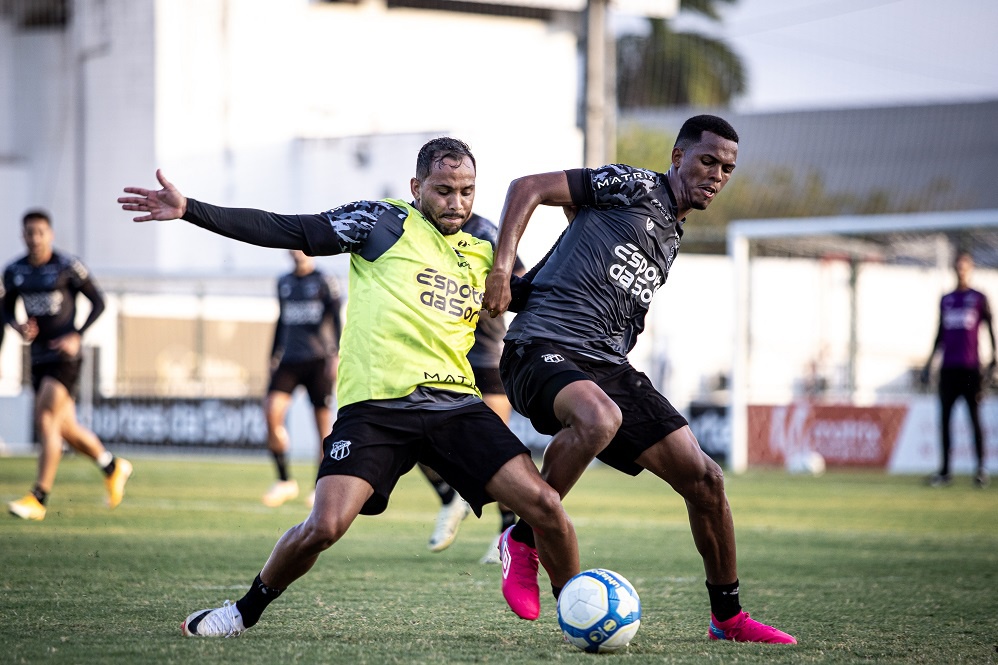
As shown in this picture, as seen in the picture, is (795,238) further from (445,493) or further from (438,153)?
(438,153)

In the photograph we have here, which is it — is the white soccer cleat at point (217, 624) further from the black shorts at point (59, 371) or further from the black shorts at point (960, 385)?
the black shorts at point (960, 385)

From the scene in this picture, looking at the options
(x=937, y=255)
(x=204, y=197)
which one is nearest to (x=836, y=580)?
(x=937, y=255)

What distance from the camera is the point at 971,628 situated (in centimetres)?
591

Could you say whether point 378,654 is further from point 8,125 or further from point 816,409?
point 8,125

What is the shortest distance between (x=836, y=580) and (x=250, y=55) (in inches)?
1045

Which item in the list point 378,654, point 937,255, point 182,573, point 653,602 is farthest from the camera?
point 937,255

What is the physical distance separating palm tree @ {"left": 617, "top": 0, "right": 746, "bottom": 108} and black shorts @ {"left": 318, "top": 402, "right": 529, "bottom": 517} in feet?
165

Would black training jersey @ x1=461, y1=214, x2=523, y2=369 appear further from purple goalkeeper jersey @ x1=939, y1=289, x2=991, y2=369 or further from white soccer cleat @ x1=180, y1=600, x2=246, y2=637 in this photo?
purple goalkeeper jersey @ x1=939, y1=289, x2=991, y2=369

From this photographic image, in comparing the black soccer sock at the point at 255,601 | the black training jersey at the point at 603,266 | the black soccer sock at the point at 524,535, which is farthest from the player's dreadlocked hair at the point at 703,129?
the black soccer sock at the point at 255,601

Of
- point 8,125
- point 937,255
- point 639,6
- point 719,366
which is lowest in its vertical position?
point 719,366

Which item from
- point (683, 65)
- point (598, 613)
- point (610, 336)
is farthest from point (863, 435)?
point (683, 65)

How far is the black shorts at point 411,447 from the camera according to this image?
16.8ft

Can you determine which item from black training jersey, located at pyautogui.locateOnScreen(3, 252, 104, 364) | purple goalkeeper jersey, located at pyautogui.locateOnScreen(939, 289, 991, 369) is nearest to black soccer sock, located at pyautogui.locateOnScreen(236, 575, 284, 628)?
black training jersey, located at pyautogui.locateOnScreen(3, 252, 104, 364)

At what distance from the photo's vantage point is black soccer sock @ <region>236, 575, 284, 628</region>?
17.0 ft
